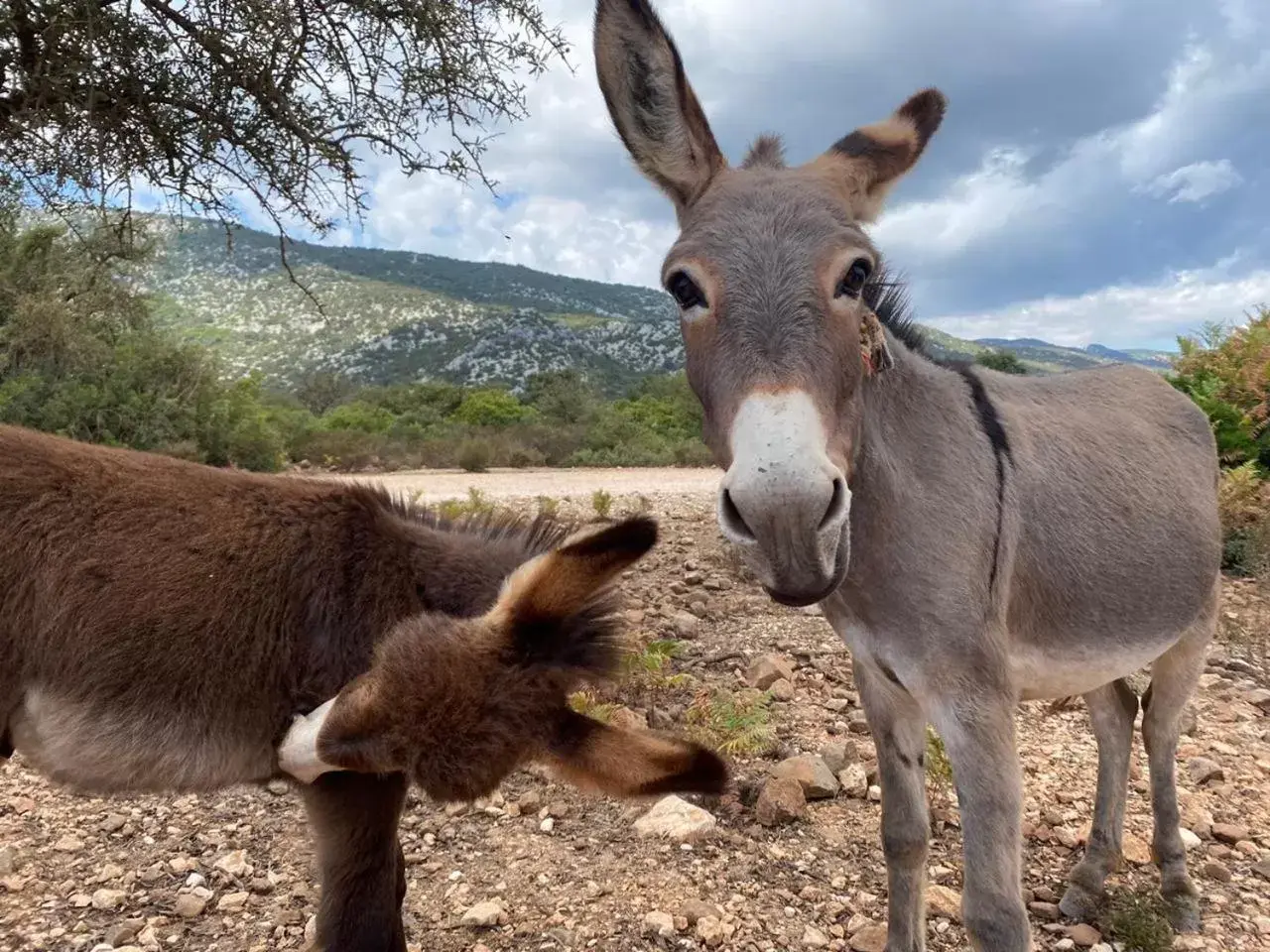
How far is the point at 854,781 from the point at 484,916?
1.86 m

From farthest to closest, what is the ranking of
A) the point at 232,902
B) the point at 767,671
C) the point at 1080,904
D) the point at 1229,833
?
the point at 767,671
the point at 1229,833
the point at 1080,904
the point at 232,902

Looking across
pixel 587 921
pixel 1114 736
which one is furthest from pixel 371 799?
pixel 1114 736

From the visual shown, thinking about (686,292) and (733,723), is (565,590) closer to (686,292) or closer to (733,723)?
(686,292)

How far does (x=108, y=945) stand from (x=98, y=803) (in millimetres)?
1083

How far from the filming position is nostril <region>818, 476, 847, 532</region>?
1700mm

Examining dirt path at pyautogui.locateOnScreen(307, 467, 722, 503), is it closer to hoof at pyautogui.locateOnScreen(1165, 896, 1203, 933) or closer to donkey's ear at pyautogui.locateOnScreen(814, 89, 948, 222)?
hoof at pyautogui.locateOnScreen(1165, 896, 1203, 933)

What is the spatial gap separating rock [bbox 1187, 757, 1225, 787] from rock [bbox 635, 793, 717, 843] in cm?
266

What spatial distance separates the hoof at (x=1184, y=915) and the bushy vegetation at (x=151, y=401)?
6.66 meters

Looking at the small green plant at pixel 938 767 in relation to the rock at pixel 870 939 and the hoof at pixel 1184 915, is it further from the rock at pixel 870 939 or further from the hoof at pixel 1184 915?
the rock at pixel 870 939

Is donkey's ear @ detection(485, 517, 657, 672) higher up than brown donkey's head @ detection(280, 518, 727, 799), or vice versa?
donkey's ear @ detection(485, 517, 657, 672)

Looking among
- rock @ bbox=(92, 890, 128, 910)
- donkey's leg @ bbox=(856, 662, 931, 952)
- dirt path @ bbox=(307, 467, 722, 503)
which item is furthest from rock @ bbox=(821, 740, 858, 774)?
dirt path @ bbox=(307, 467, 722, 503)

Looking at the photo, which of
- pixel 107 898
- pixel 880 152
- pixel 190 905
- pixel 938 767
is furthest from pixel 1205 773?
pixel 107 898

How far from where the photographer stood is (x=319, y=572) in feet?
7.67

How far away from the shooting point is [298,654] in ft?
Result: 7.43
